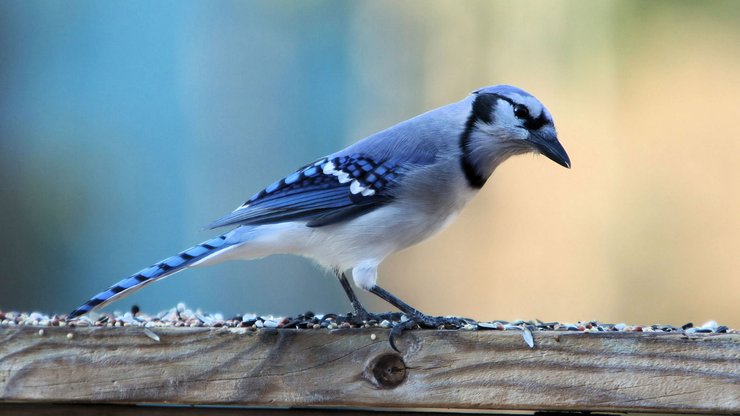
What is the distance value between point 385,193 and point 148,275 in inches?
28.9

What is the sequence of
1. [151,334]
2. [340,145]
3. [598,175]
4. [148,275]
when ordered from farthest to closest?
[340,145], [598,175], [148,275], [151,334]

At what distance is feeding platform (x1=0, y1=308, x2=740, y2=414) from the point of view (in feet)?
7.00

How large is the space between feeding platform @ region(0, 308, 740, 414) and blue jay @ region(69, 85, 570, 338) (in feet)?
1.71

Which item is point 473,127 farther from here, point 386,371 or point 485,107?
point 386,371

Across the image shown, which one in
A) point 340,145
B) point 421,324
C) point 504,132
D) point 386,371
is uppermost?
point 340,145

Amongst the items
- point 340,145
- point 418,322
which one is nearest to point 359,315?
point 418,322

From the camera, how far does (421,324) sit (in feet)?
7.52

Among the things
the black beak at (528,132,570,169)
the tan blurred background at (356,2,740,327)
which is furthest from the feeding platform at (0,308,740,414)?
the tan blurred background at (356,2,740,327)

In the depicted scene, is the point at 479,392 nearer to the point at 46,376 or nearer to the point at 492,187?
the point at 46,376

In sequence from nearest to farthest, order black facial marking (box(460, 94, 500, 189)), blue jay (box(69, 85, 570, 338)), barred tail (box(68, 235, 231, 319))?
1. barred tail (box(68, 235, 231, 319))
2. blue jay (box(69, 85, 570, 338))
3. black facial marking (box(460, 94, 500, 189))

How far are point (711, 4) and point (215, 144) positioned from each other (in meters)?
2.88

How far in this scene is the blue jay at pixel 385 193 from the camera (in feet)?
9.15

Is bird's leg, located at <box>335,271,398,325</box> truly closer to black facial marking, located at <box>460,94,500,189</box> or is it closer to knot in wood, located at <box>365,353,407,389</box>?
knot in wood, located at <box>365,353,407,389</box>

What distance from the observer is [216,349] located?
2182 mm
